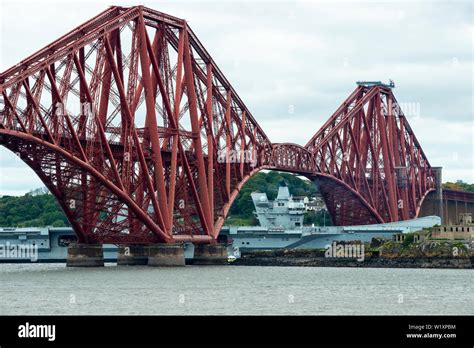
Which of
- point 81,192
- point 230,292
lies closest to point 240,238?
point 81,192

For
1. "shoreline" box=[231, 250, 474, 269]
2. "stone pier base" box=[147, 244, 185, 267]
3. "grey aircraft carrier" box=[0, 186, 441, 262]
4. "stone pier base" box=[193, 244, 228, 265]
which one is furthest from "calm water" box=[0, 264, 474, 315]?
"grey aircraft carrier" box=[0, 186, 441, 262]

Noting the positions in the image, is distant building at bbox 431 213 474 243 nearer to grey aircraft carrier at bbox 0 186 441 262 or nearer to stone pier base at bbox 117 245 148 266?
grey aircraft carrier at bbox 0 186 441 262

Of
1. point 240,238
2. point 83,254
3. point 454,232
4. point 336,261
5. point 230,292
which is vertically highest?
point 240,238

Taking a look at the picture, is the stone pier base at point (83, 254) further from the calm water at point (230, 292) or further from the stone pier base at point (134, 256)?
the calm water at point (230, 292)

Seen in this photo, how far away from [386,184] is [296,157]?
29.9m

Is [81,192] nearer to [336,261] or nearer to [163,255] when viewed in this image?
[163,255]

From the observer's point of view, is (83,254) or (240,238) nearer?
(83,254)

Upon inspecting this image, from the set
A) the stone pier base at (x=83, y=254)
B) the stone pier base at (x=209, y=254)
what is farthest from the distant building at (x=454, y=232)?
the stone pier base at (x=83, y=254)

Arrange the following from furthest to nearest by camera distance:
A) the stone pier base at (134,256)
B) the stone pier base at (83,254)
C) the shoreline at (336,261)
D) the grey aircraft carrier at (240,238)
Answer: the grey aircraft carrier at (240,238) < the shoreline at (336,261) < the stone pier base at (134,256) < the stone pier base at (83,254)

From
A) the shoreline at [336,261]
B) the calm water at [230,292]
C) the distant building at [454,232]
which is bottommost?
the calm water at [230,292]

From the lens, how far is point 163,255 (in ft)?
354

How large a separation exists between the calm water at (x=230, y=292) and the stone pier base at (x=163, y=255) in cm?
148

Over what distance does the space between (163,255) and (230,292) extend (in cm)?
3137

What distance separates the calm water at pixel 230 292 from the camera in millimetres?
63812
